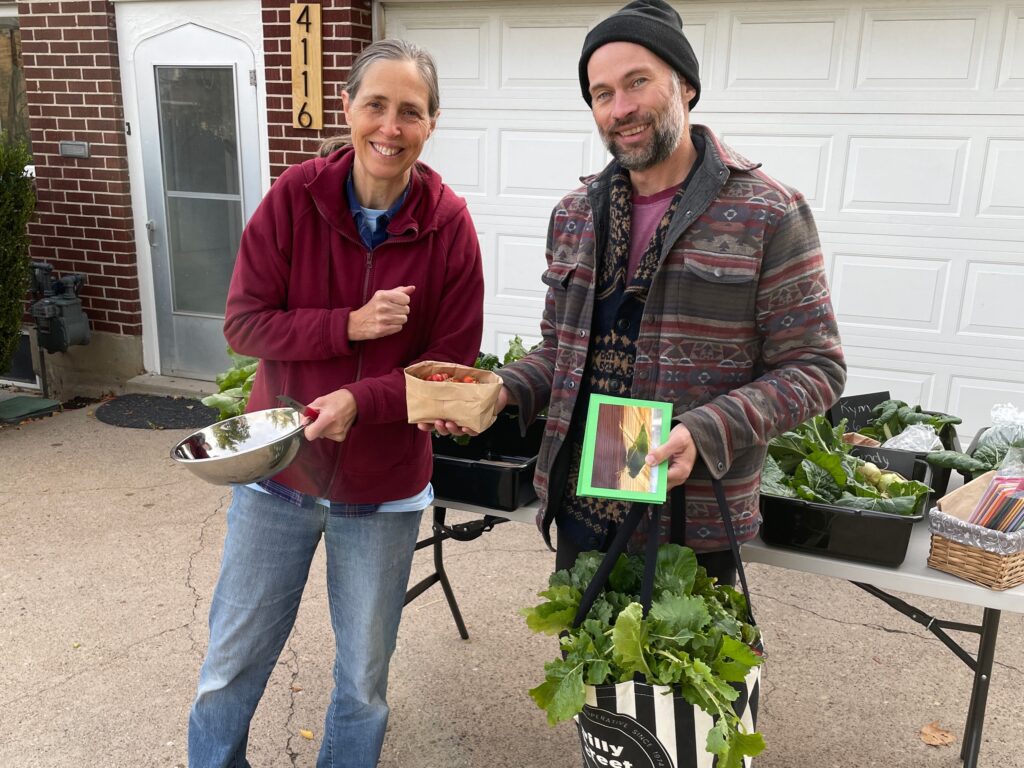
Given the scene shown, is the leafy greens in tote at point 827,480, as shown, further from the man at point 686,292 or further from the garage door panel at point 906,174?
the garage door panel at point 906,174

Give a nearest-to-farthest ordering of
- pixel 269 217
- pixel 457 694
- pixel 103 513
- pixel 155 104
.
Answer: pixel 269 217, pixel 457 694, pixel 103 513, pixel 155 104

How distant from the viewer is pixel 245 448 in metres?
2.17

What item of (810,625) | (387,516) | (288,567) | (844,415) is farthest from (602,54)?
(810,625)

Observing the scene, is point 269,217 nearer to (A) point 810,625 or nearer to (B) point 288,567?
(B) point 288,567

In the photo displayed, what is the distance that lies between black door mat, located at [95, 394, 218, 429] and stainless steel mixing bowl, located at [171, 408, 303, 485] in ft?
13.5

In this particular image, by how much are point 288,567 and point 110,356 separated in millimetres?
5559

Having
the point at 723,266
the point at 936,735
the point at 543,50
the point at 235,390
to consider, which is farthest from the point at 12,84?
the point at 936,735

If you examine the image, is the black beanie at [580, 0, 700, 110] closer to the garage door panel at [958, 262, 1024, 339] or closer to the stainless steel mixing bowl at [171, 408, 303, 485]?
the stainless steel mixing bowl at [171, 408, 303, 485]

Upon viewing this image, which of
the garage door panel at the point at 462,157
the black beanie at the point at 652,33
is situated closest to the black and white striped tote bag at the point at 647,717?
the black beanie at the point at 652,33

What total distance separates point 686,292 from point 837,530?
2.91 feet

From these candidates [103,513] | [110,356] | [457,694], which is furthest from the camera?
[110,356]

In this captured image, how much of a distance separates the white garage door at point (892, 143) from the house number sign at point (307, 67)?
46.1 inches

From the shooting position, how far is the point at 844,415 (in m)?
3.41

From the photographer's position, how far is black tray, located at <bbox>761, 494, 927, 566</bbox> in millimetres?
2348
